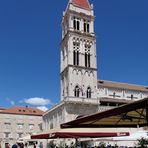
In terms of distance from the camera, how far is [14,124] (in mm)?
74938

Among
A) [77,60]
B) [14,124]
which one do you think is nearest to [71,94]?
[77,60]

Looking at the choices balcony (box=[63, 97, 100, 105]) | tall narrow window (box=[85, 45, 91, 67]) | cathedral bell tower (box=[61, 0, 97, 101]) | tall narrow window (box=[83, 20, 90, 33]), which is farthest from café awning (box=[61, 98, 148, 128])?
tall narrow window (box=[83, 20, 90, 33])

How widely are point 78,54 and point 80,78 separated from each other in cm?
448

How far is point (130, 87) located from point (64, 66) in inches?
593

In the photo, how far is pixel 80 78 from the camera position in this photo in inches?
2172

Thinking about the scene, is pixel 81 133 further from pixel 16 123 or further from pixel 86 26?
pixel 16 123

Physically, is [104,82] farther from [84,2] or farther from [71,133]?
[71,133]

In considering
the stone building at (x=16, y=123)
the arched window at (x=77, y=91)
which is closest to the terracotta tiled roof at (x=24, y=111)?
the stone building at (x=16, y=123)

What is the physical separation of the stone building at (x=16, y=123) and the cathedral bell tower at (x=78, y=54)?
22271 millimetres

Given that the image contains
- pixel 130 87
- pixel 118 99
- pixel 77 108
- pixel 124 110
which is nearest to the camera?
pixel 124 110

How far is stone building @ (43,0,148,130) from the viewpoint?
2092 inches

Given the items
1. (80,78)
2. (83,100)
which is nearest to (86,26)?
(80,78)

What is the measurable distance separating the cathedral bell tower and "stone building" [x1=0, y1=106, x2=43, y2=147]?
73.1 feet

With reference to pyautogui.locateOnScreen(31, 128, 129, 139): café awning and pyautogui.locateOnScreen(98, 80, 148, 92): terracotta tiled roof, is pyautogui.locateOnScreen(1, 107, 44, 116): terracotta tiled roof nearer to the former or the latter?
pyautogui.locateOnScreen(98, 80, 148, 92): terracotta tiled roof
